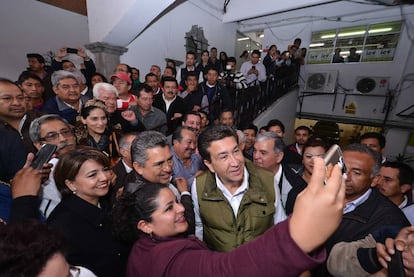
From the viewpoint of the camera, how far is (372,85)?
26.3 ft

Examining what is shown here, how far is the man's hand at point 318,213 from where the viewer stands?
389mm

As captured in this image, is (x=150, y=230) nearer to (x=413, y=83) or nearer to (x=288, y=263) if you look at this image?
(x=288, y=263)

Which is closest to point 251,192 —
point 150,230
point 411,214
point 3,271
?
point 150,230

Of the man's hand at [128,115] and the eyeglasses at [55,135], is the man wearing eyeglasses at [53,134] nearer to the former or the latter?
the eyeglasses at [55,135]

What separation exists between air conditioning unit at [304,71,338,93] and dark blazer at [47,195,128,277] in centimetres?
977

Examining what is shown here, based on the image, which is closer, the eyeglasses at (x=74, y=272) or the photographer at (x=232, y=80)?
the eyeglasses at (x=74, y=272)

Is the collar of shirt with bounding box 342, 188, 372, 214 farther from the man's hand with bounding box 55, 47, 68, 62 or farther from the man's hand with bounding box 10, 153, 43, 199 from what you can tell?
the man's hand with bounding box 55, 47, 68, 62

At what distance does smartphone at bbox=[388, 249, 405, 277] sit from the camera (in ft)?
2.53

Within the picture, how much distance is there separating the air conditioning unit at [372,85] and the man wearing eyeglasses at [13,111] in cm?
1006

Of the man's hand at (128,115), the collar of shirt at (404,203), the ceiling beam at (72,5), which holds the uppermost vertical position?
the ceiling beam at (72,5)

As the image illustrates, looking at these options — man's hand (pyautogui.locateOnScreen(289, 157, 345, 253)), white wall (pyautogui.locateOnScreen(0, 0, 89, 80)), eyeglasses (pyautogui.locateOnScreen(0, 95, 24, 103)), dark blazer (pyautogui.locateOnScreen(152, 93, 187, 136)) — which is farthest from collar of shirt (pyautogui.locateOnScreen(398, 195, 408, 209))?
white wall (pyautogui.locateOnScreen(0, 0, 89, 80))

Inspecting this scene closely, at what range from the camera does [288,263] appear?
0.40m

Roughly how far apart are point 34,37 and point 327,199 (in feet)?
22.0

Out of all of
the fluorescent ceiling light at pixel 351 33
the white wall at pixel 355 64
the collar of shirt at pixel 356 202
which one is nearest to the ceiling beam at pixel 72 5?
the white wall at pixel 355 64
